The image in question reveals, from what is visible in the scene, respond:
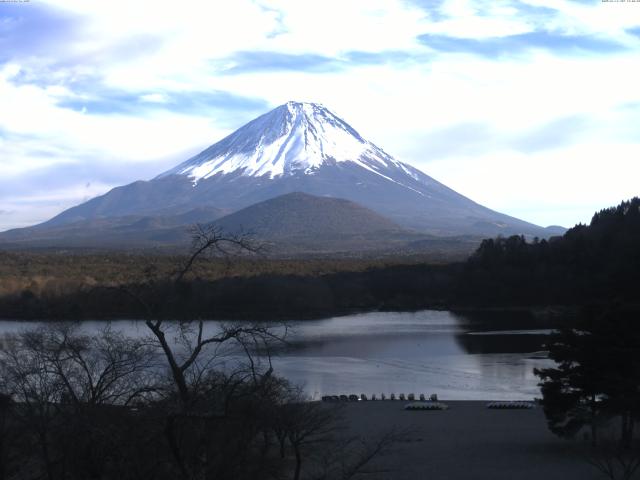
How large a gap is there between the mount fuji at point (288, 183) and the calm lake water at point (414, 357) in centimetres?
8225

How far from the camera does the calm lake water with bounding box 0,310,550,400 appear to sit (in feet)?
62.1

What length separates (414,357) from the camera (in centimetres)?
2380

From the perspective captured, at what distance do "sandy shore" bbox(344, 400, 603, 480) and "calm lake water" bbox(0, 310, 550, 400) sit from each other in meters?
2.08

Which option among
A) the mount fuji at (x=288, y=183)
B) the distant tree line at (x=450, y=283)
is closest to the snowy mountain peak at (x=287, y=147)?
the mount fuji at (x=288, y=183)

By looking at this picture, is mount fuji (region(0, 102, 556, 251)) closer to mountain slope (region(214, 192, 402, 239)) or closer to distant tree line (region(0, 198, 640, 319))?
mountain slope (region(214, 192, 402, 239))

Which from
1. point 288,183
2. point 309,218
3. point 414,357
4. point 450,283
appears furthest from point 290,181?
point 414,357

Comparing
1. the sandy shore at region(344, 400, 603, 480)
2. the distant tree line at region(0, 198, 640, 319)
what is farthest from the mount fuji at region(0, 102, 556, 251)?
the sandy shore at region(344, 400, 603, 480)

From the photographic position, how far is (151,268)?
4.87m

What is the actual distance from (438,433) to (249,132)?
128 m

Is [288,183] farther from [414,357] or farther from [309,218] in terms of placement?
[414,357]

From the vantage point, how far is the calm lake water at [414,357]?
1892cm

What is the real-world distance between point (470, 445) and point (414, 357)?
449 inches

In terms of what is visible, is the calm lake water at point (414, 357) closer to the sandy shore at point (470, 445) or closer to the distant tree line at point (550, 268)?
the sandy shore at point (470, 445)

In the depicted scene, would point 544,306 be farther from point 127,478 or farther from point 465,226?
point 465,226
